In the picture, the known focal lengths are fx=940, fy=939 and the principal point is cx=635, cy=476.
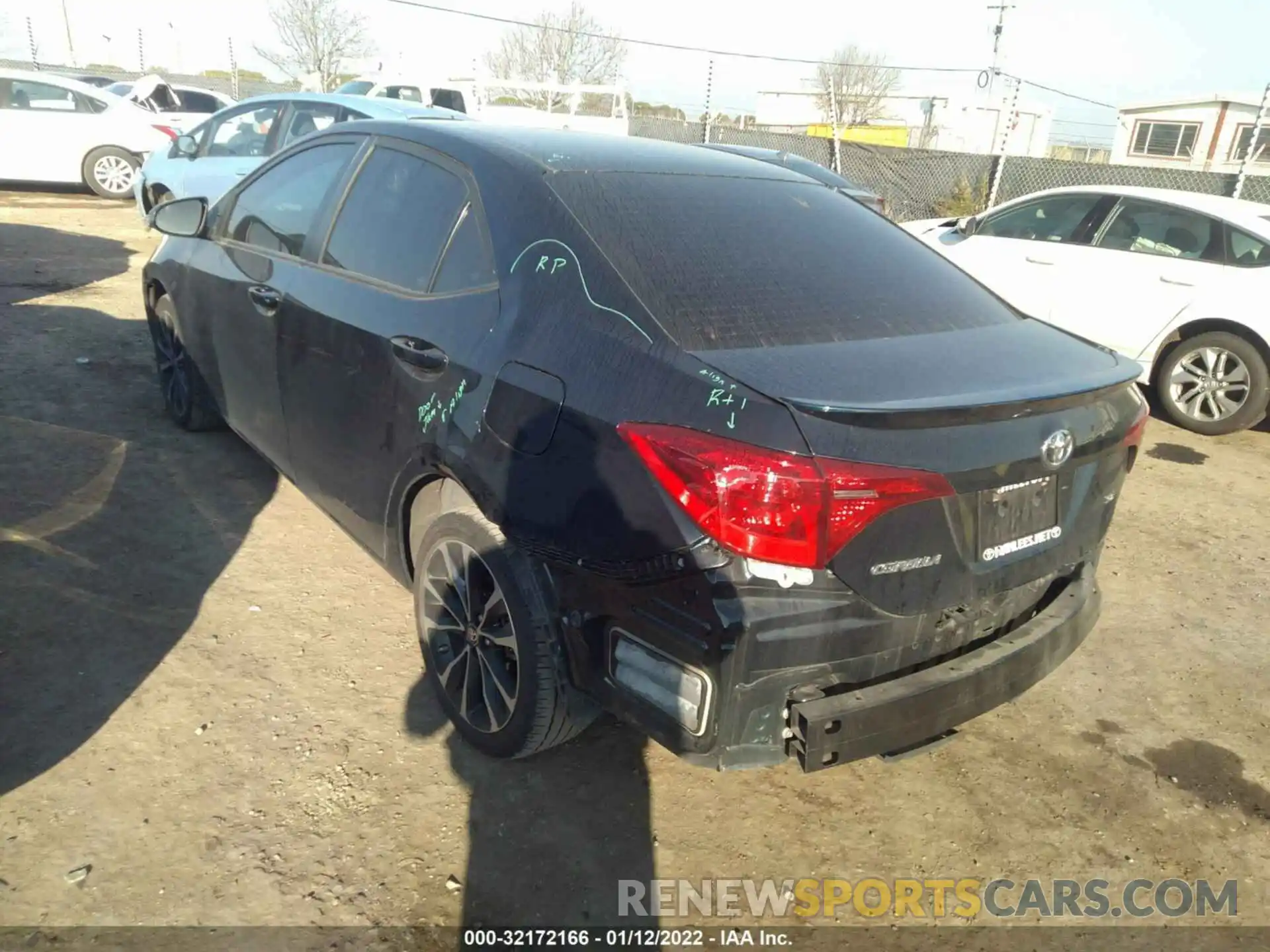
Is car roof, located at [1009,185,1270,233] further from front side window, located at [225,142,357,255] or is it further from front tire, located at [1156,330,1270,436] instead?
front side window, located at [225,142,357,255]

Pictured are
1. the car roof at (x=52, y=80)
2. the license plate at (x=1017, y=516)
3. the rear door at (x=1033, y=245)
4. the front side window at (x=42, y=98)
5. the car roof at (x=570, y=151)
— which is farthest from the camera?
the front side window at (x=42, y=98)

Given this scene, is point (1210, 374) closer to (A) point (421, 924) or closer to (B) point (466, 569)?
(B) point (466, 569)

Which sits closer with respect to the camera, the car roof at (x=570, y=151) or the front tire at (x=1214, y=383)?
the car roof at (x=570, y=151)

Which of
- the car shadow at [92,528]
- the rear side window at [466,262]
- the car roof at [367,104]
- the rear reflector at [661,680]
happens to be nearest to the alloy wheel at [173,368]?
the car shadow at [92,528]

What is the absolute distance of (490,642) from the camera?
8.73ft

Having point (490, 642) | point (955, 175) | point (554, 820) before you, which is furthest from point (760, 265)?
point (955, 175)

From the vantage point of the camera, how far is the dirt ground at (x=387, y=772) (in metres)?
2.38

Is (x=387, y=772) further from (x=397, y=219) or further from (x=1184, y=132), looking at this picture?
(x=1184, y=132)

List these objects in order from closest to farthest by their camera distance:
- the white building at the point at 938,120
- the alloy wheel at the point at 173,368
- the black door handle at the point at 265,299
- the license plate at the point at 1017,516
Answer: the license plate at the point at 1017,516 → the black door handle at the point at 265,299 → the alloy wheel at the point at 173,368 → the white building at the point at 938,120

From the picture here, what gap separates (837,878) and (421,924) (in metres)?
1.08

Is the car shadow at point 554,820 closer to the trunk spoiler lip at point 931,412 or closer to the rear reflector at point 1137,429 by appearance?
the trunk spoiler lip at point 931,412

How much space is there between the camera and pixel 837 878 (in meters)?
2.50

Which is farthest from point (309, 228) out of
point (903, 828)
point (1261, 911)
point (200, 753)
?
point (1261, 911)

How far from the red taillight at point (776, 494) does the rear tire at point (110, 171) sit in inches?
582
